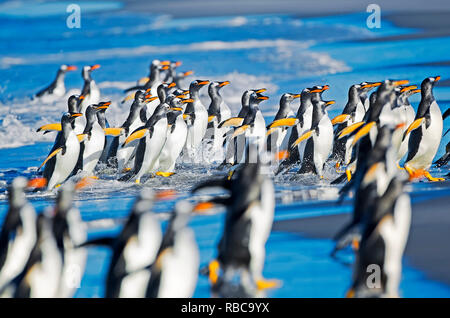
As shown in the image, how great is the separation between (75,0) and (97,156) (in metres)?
13.3

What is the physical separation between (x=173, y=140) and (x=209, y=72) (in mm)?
7120

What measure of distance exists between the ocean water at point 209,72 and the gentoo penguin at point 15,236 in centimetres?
37

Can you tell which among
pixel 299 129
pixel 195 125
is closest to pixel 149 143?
pixel 195 125

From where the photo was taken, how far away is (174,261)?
3.57 meters

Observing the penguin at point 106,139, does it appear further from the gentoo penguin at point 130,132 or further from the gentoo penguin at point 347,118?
the gentoo penguin at point 347,118

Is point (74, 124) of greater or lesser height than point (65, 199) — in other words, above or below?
below

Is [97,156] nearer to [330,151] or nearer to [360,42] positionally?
[330,151]

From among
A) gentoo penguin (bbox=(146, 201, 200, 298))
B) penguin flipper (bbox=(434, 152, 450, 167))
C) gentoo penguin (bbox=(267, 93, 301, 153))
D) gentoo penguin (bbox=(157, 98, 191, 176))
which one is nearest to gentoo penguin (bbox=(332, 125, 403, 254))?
gentoo penguin (bbox=(146, 201, 200, 298))

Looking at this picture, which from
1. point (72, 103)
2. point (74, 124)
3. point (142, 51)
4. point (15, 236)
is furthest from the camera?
point (142, 51)

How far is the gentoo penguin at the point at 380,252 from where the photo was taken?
367 cm

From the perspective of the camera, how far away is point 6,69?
53.7 ft

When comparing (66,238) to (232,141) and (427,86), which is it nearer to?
(232,141)

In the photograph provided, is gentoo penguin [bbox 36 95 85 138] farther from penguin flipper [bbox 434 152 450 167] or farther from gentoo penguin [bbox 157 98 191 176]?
A: penguin flipper [bbox 434 152 450 167]
